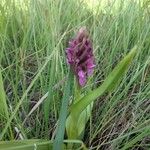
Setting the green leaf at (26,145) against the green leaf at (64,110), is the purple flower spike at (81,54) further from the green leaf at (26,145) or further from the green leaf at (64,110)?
the green leaf at (26,145)

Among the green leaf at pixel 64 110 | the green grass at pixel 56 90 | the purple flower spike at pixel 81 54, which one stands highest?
the purple flower spike at pixel 81 54

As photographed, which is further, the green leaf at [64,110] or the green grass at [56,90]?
the green grass at [56,90]

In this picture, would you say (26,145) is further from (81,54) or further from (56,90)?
(56,90)

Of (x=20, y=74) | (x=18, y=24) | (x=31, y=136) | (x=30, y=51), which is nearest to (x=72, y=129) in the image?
(x=31, y=136)

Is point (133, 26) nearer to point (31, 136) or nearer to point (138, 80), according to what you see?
point (138, 80)

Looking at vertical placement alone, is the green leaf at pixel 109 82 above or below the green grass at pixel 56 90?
above

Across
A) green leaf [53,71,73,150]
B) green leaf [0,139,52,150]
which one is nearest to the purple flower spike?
green leaf [53,71,73,150]

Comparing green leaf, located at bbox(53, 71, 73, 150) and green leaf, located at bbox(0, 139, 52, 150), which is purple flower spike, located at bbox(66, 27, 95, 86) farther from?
green leaf, located at bbox(0, 139, 52, 150)

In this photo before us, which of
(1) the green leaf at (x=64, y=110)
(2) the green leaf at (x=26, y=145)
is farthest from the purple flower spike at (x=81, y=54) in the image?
(2) the green leaf at (x=26, y=145)

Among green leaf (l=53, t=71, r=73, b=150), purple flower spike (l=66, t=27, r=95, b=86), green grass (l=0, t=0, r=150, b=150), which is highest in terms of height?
purple flower spike (l=66, t=27, r=95, b=86)
